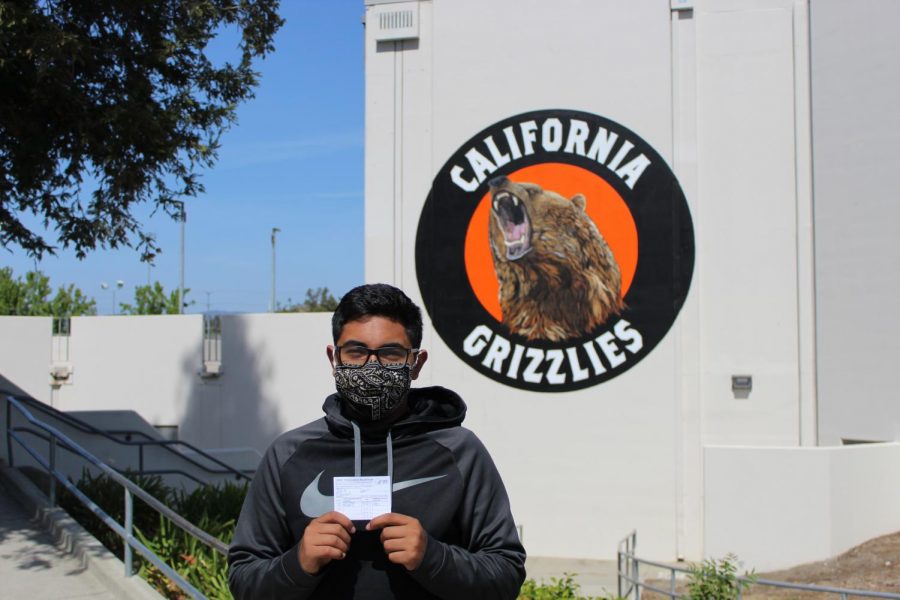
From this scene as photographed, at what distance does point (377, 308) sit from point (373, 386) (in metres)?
0.24

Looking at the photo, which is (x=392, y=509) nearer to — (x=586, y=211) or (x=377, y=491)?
(x=377, y=491)

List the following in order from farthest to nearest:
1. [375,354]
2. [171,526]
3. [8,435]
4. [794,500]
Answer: [794,500], [8,435], [171,526], [375,354]

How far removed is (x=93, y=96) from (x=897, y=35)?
32.3 ft

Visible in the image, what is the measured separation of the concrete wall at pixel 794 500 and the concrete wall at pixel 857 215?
646mm

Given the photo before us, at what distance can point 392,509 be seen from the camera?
8.33 feet

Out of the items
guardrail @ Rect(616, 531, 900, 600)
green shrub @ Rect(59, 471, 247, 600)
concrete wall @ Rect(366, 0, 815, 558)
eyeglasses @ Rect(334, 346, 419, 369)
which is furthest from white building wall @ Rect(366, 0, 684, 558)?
eyeglasses @ Rect(334, 346, 419, 369)

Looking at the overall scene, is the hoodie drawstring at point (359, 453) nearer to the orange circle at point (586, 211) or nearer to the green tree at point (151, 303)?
the orange circle at point (586, 211)

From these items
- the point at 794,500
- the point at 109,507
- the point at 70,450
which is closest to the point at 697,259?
the point at 794,500

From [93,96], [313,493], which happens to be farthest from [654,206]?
[313,493]

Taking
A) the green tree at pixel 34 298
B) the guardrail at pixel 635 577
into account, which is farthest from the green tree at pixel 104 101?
the green tree at pixel 34 298

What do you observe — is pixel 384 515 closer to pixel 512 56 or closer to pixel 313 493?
pixel 313 493

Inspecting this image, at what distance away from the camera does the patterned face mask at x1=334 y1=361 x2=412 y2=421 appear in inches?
104

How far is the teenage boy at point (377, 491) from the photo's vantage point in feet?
8.04

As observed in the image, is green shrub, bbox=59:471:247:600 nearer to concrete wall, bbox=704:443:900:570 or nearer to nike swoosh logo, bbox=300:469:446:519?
nike swoosh logo, bbox=300:469:446:519
